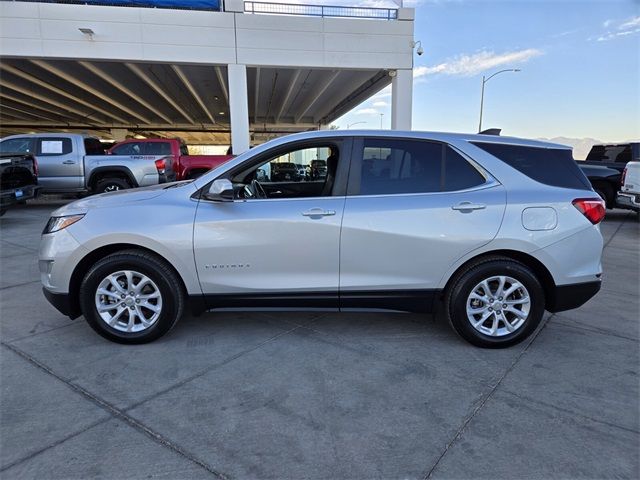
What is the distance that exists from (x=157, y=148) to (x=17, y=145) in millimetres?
3442

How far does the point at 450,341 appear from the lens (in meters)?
3.54

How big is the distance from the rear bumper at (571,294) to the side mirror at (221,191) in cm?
275

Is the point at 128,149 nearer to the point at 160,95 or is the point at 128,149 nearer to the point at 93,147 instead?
the point at 93,147

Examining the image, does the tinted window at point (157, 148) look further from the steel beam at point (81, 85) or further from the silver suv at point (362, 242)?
the silver suv at point (362, 242)

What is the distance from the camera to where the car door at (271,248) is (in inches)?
128

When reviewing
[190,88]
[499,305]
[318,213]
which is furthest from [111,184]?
[190,88]

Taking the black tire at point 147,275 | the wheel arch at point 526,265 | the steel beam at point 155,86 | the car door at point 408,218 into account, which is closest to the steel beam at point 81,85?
the steel beam at point 155,86

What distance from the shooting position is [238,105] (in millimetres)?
15281

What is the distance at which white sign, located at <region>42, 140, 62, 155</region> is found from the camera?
35.4 feet

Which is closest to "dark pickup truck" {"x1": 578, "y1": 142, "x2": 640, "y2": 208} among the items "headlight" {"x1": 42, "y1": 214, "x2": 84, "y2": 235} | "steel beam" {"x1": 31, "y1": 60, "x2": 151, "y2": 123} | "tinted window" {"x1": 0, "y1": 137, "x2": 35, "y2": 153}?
"headlight" {"x1": 42, "y1": 214, "x2": 84, "y2": 235}

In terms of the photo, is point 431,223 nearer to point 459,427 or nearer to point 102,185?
point 459,427

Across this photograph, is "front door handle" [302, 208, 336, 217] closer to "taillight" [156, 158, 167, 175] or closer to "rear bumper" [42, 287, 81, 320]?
"rear bumper" [42, 287, 81, 320]

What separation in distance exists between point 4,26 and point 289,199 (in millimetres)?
16104

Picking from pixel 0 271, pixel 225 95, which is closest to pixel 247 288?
pixel 0 271
